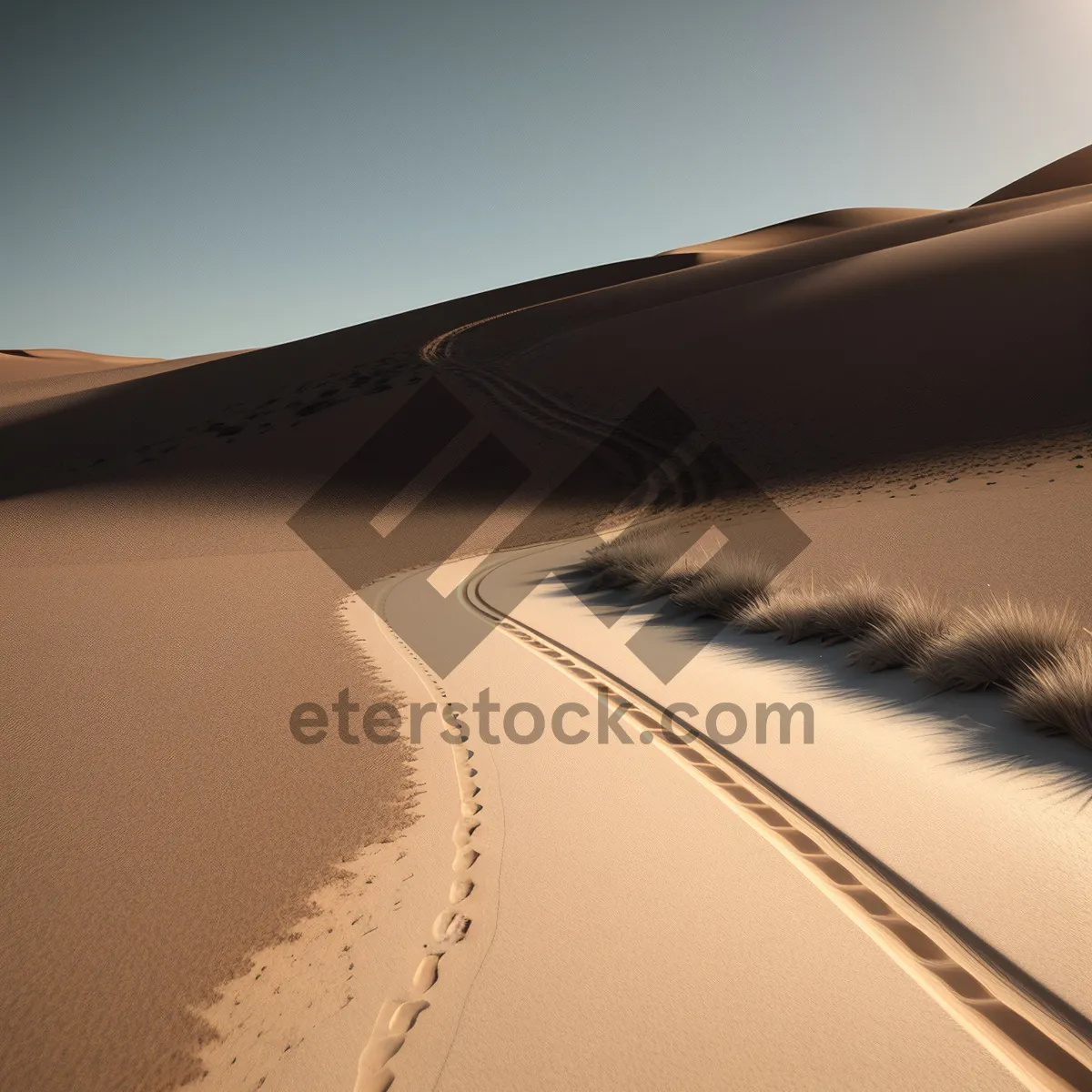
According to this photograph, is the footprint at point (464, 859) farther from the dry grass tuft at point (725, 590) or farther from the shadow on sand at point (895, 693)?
the dry grass tuft at point (725, 590)

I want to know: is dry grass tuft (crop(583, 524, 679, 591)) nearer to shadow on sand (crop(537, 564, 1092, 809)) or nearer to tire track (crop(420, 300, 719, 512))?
shadow on sand (crop(537, 564, 1092, 809))

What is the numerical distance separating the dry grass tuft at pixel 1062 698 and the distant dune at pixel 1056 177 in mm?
105516

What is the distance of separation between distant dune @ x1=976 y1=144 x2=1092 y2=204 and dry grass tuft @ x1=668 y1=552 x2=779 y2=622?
336 feet

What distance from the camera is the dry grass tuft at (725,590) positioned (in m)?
8.45

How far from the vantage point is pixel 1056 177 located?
93.5 meters

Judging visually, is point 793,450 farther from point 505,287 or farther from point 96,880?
point 505,287

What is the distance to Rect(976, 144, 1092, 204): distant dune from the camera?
301 ft

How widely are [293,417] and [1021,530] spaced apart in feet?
91.5

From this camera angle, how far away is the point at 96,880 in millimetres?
3391

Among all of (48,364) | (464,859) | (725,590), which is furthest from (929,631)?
(48,364)

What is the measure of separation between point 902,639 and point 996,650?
30.6 inches

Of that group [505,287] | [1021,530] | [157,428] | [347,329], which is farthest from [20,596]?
[505,287]

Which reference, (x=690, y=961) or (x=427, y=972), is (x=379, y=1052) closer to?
(x=427, y=972)

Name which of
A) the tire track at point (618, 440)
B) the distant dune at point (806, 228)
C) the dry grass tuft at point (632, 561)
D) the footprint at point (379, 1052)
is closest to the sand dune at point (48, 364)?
the tire track at point (618, 440)
